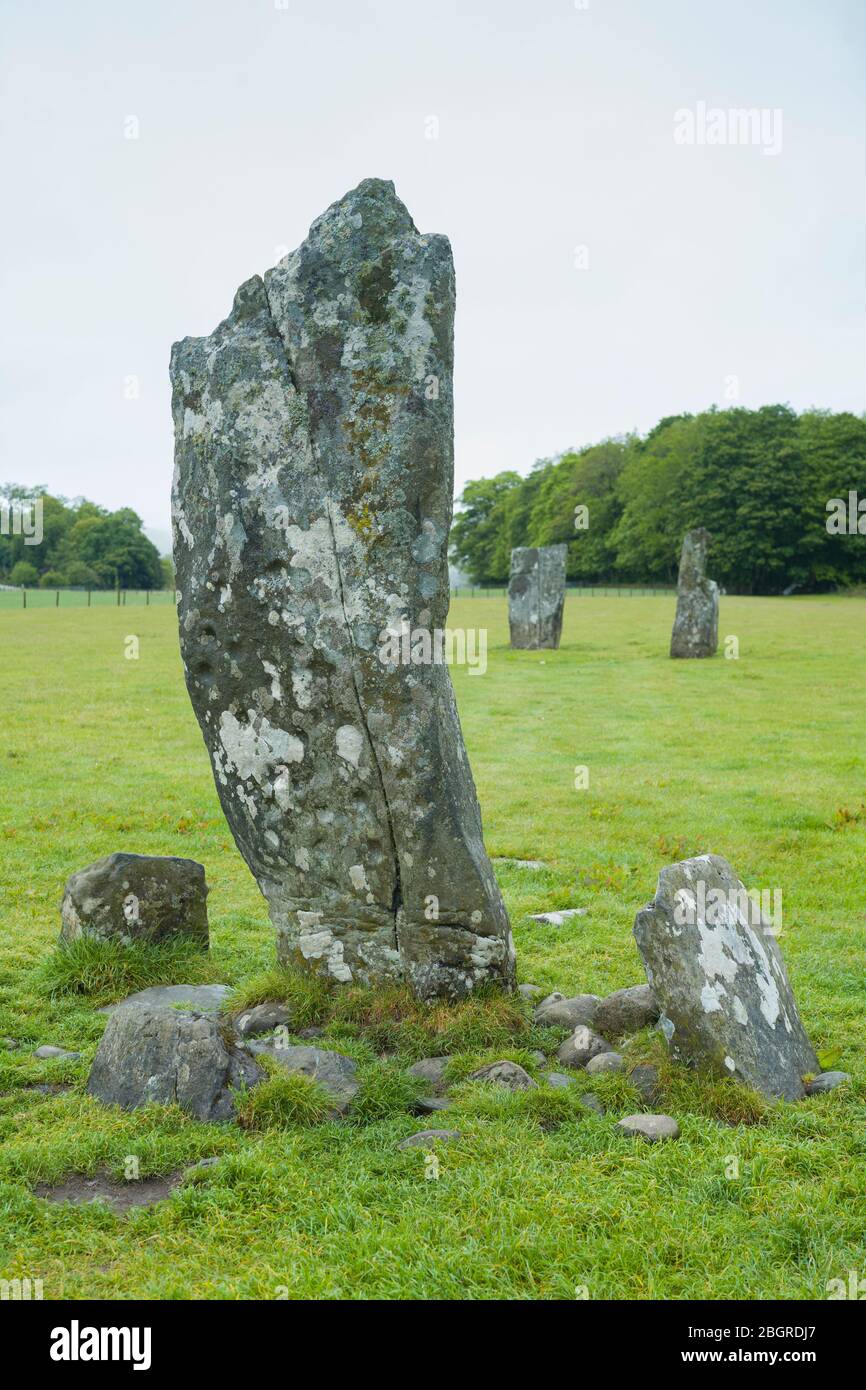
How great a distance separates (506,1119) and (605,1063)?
2.83 ft

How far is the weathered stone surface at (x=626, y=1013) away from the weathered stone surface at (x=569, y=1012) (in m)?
0.08

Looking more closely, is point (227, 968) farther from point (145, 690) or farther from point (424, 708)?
point (145, 690)

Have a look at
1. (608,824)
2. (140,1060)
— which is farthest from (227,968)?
(608,824)

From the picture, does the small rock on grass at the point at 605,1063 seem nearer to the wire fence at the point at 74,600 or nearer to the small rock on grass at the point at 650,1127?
the small rock on grass at the point at 650,1127

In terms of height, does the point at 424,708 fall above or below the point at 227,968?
above

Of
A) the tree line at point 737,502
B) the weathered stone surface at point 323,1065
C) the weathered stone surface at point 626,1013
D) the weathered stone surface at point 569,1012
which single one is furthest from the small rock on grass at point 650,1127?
the tree line at point 737,502

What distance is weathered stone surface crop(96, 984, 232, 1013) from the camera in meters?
7.24

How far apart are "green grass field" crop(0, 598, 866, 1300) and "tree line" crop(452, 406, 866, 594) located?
5847 centimetres

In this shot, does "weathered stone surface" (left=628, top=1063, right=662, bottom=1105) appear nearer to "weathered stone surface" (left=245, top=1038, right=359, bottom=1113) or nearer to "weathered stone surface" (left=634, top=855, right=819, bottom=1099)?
"weathered stone surface" (left=634, top=855, right=819, bottom=1099)

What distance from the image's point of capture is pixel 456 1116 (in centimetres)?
562

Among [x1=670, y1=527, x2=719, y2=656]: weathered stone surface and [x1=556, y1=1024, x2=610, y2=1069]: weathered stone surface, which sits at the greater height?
[x1=670, y1=527, x2=719, y2=656]: weathered stone surface

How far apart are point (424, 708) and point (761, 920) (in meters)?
2.34

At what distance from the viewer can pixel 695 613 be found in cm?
3027

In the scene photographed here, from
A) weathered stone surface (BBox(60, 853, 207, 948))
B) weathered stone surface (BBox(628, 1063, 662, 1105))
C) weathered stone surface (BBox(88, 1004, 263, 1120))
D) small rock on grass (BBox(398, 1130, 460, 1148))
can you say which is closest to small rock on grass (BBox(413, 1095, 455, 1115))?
small rock on grass (BBox(398, 1130, 460, 1148))
